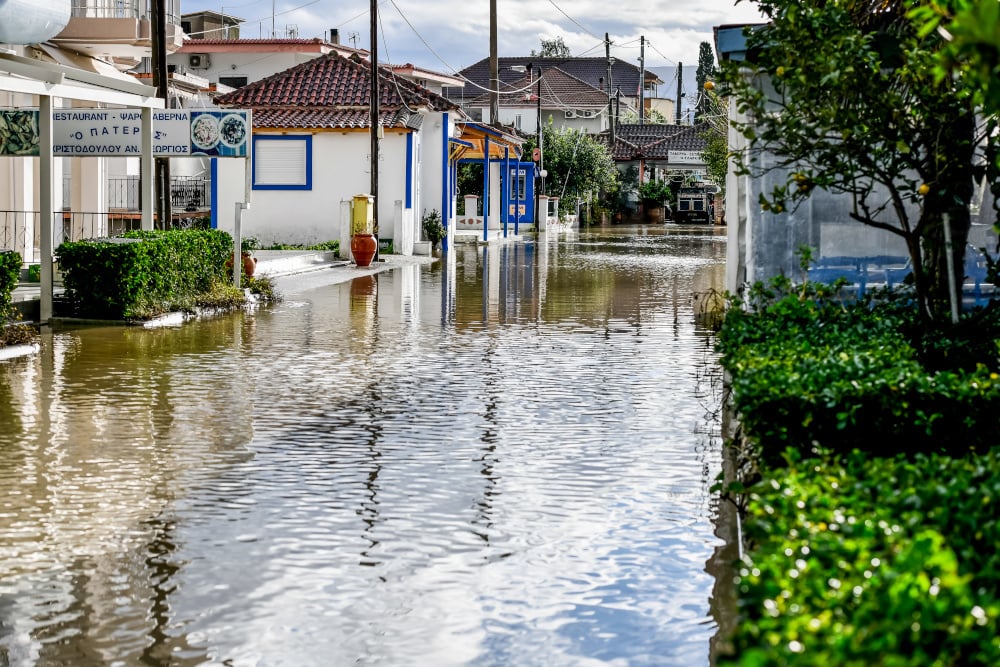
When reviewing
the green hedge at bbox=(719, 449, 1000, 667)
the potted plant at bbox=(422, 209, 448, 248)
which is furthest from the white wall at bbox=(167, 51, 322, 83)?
the green hedge at bbox=(719, 449, 1000, 667)

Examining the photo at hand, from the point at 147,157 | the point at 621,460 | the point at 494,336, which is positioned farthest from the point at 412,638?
the point at 147,157

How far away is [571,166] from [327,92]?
2963 centimetres

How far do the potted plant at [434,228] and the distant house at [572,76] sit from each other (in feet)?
126

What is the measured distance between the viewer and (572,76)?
92.3m

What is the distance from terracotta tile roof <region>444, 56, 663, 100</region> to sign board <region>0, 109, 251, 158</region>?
67.0 meters

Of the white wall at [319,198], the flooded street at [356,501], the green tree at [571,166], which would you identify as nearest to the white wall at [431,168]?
the white wall at [319,198]

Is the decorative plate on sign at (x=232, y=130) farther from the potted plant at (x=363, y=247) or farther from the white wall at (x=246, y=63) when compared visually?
the white wall at (x=246, y=63)

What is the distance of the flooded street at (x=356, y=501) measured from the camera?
17.5 ft

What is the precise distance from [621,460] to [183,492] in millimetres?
2693

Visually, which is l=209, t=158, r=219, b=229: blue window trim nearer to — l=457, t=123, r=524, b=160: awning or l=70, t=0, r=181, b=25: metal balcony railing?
l=70, t=0, r=181, b=25: metal balcony railing

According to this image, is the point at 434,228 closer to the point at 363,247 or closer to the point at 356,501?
the point at 363,247

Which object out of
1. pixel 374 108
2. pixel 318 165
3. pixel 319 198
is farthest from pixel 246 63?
pixel 374 108

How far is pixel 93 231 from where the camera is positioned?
1029 inches

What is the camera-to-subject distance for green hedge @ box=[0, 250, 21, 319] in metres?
13.5
